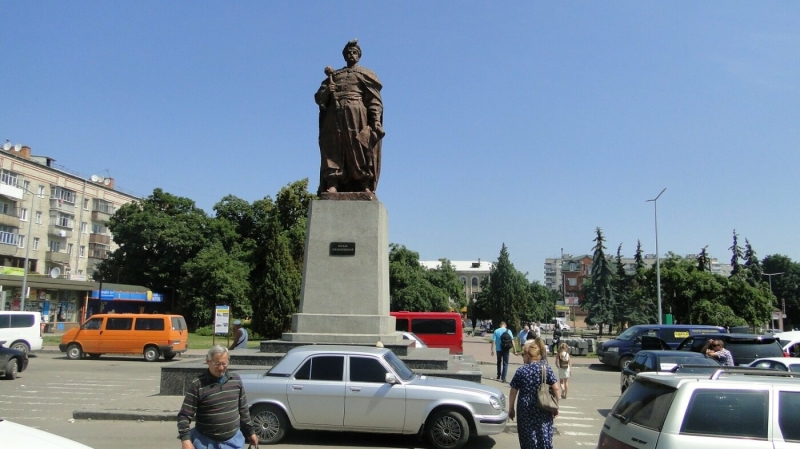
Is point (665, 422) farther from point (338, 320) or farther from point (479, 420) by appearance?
point (338, 320)

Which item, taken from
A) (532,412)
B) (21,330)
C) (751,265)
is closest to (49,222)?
(21,330)

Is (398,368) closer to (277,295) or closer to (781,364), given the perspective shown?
(781,364)

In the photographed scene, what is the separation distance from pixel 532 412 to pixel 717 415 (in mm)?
2096

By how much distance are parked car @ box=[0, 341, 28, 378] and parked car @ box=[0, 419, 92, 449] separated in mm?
16470

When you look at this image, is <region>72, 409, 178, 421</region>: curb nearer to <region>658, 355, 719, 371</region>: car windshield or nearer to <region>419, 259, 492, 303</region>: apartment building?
<region>658, 355, 719, 371</region>: car windshield

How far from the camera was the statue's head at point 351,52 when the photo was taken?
14125mm

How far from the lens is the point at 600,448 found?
228 inches

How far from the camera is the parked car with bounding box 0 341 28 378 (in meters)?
17.7

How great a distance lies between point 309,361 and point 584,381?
14152mm

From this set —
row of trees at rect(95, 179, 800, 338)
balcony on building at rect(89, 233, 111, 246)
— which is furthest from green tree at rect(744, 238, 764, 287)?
balcony on building at rect(89, 233, 111, 246)

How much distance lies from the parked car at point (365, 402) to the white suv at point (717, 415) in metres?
3.50

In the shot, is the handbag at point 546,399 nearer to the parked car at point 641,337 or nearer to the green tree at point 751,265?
the parked car at point 641,337

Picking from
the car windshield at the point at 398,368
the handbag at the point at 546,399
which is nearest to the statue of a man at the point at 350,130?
the car windshield at the point at 398,368

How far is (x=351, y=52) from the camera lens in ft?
46.3
